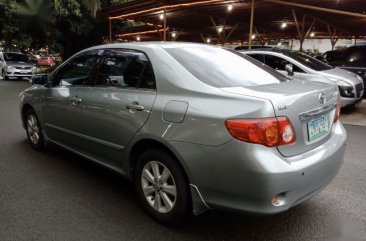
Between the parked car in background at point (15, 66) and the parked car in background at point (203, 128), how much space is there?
16764 mm

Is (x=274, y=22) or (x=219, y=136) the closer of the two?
(x=219, y=136)

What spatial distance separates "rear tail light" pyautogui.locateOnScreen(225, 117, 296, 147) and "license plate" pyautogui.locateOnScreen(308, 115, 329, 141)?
1.18ft

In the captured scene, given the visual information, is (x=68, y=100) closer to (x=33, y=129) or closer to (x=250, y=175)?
(x=33, y=129)

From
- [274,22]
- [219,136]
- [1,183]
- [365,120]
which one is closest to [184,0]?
[365,120]

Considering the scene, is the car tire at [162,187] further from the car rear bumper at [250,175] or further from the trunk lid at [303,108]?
the trunk lid at [303,108]

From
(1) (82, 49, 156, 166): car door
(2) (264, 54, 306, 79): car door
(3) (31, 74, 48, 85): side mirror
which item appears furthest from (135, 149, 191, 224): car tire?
(2) (264, 54, 306, 79): car door

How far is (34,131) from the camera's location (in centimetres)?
536

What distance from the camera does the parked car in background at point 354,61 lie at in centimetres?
1050

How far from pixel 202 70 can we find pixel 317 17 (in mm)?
14303

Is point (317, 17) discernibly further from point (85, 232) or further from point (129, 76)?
point (85, 232)

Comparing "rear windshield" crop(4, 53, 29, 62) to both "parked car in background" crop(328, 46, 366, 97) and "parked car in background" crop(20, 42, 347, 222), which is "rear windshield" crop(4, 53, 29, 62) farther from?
"parked car in background" crop(20, 42, 347, 222)

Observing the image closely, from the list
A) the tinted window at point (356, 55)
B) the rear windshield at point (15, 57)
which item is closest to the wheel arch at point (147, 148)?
the tinted window at point (356, 55)

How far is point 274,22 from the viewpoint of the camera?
60.9 feet

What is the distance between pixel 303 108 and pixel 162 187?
1333 millimetres
